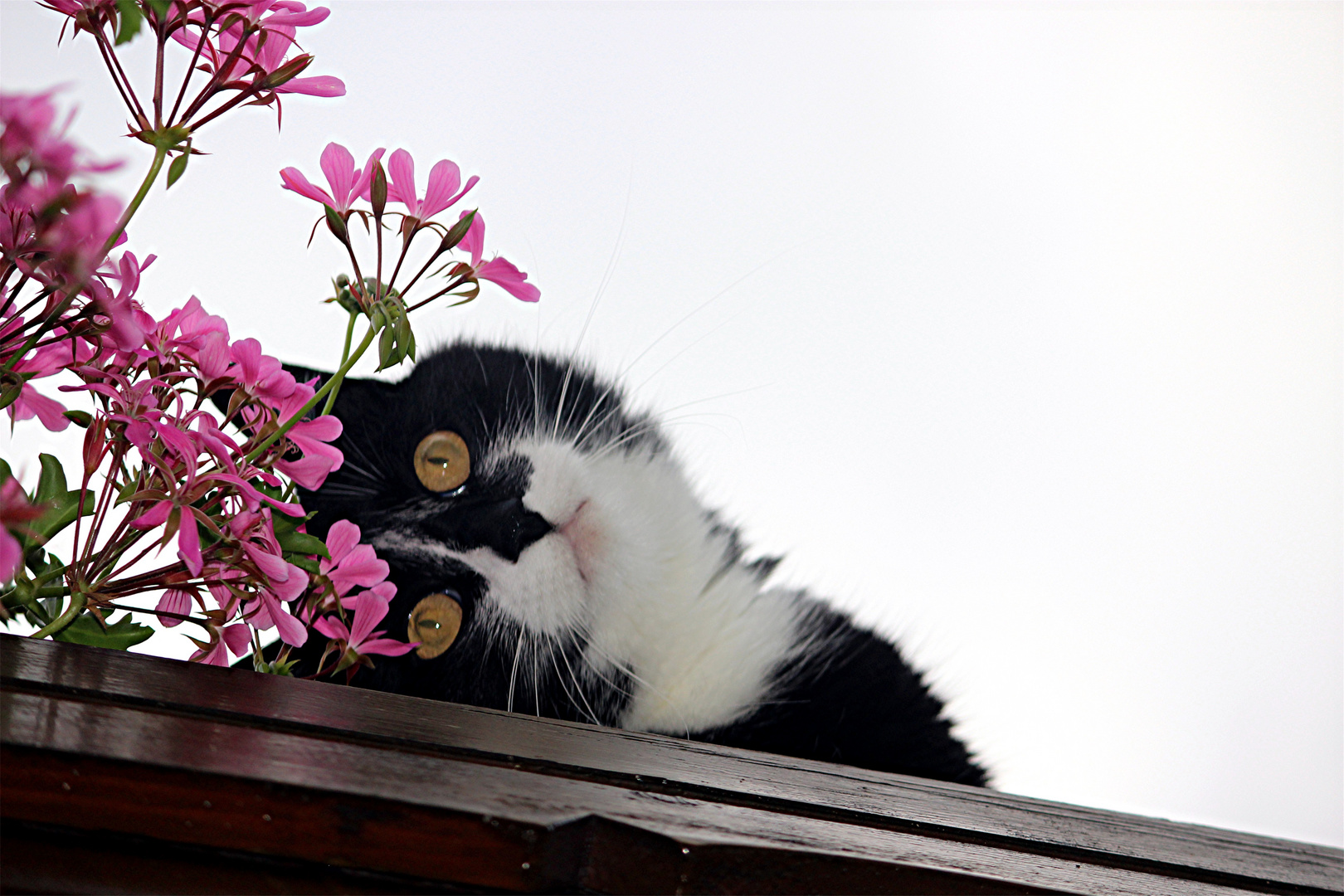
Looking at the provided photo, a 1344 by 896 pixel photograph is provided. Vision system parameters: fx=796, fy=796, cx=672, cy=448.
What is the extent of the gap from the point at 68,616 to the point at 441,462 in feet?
1.52

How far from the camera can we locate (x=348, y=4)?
3.28 ft

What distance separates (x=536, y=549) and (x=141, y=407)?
49cm

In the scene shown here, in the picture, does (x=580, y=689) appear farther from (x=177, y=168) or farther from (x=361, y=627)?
(x=177, y=168)

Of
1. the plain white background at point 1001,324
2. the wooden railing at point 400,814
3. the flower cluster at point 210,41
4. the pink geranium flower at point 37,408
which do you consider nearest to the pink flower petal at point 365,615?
the wooden railing at point 400,814

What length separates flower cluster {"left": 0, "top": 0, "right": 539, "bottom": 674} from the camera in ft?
1.36

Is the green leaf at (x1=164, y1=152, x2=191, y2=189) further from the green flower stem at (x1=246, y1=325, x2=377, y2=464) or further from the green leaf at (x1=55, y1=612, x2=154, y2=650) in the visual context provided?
the green leaf at (x1=55, y1=612, x2=154, y2=650)

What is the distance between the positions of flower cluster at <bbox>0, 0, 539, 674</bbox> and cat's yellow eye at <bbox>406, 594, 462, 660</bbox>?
0.28 metres

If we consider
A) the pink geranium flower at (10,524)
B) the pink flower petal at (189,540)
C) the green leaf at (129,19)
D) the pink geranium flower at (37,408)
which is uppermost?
the green leaf at (129,19)

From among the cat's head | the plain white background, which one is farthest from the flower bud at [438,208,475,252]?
the plain white background

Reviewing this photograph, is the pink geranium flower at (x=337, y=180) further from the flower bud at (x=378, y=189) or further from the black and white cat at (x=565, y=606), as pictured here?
the black and white cat at (x=565, y=606)

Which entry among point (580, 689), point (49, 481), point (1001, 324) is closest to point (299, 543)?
point (49, 481)

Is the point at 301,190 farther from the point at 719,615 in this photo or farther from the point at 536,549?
the point at 719,615

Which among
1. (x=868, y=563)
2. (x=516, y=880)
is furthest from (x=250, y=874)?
(x=868, y=563)

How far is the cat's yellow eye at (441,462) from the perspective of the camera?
92 cm
